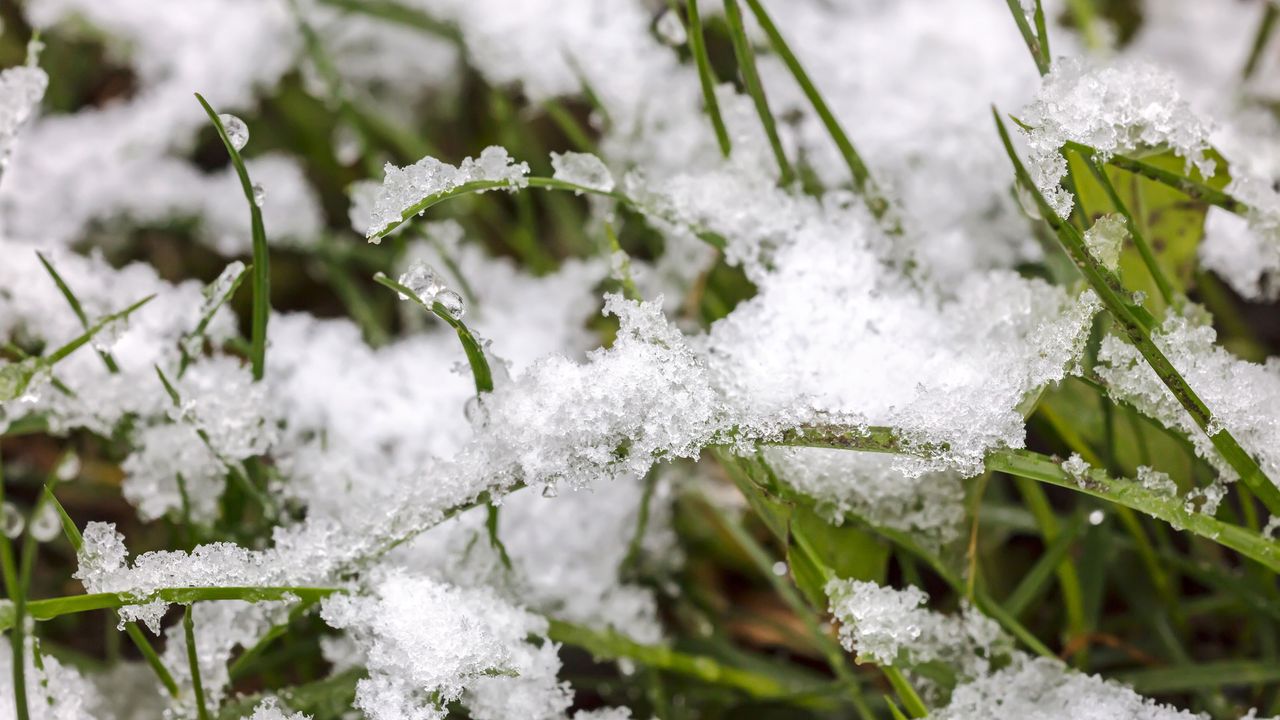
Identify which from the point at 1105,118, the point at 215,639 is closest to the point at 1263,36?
the point at 1105,118

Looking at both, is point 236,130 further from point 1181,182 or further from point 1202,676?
point 1202,676

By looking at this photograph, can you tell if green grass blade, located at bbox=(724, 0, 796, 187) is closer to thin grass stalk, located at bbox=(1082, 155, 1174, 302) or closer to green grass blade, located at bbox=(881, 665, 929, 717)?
thin grass stalk, located at bbox=(1082, 155, 1174, 302)

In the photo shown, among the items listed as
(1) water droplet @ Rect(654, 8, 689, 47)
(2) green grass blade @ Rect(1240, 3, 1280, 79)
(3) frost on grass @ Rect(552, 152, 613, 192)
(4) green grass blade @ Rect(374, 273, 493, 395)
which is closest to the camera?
(4) green grass blade @ Rect(374, 273, 493, 395)

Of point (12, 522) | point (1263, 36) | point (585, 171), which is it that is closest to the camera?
point (585, 171)

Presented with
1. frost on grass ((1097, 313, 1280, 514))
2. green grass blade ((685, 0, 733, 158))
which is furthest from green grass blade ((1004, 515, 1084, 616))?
green grass blade ((685, 0, 733, 158))

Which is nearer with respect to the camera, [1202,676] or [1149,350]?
[1149,350]

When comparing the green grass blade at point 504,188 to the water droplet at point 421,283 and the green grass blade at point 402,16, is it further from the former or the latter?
the green grass blade at point 402,16

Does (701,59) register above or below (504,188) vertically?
above

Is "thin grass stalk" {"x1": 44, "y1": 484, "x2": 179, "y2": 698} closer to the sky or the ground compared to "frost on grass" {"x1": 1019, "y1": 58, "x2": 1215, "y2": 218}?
closer to the ground

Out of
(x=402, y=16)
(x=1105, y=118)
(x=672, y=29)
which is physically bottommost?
(x=1105, y=118)
